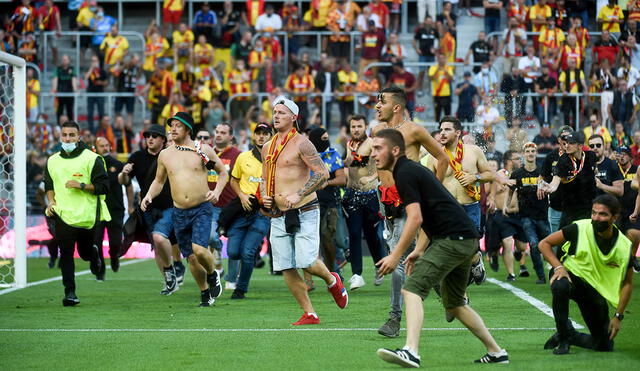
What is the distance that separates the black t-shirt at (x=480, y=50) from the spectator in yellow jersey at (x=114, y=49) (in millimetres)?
8578

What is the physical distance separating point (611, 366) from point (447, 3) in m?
21.0

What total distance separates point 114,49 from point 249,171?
15259 mm

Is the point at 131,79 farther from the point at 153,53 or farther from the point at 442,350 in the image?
the point at 442,350

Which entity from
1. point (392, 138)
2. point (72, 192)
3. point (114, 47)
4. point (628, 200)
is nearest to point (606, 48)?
point (628, 200)

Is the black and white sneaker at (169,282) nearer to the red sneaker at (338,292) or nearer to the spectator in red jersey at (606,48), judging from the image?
the red sneaker at (338,292)

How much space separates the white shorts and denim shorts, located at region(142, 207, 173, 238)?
10.8 ft

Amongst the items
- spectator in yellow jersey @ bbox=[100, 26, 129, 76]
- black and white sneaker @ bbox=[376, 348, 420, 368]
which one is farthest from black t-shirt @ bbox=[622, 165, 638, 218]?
spectator in yellow jersey @ bbox=[100, 26, 129, 76]

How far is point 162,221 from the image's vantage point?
44.6ft

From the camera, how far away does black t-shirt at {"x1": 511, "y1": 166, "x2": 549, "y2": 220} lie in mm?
16203

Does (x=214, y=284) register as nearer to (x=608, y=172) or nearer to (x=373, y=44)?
(x=608, y=172)

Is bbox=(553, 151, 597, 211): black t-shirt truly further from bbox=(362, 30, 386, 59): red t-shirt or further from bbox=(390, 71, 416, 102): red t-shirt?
bbox=(362, 30, 386, 59): red t-shirt

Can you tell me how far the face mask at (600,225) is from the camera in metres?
8.14

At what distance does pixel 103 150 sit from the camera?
662 inches

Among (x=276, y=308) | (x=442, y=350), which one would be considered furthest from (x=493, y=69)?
(x=442, y=350)
